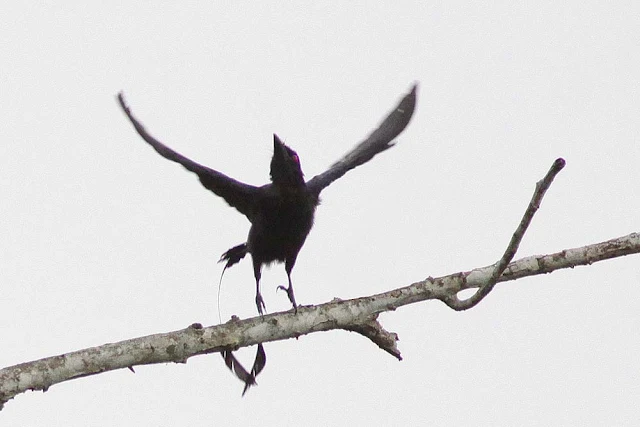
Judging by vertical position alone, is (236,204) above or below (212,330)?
above

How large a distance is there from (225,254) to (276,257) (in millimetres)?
452

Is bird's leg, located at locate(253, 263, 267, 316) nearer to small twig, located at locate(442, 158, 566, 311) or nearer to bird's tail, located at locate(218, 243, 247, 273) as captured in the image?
bird's tail, located at locate(218, 243, 247, 273)

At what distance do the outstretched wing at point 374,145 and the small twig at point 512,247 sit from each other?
93.4 inches

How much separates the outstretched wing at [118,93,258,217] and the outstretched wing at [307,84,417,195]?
0.47m

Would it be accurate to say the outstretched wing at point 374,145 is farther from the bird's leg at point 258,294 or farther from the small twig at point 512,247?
the small twig at point 512,247

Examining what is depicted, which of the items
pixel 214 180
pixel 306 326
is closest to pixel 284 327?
pixel 306 326

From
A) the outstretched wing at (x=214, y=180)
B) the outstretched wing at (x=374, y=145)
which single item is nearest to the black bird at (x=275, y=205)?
the outstretched wing at (x=214, y=180)

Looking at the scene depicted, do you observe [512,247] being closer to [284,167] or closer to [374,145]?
[284,167]

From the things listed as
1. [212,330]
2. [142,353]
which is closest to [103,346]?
[142,353]

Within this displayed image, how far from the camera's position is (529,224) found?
4961mm

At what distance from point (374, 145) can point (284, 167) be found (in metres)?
1.04

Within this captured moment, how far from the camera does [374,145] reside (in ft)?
26.6

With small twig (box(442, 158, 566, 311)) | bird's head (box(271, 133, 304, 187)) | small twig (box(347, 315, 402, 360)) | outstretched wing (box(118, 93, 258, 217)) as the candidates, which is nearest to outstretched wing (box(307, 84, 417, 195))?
bird's head (box(271, 133, 304, 187))

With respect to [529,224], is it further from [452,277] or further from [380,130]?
[380,130]
